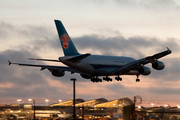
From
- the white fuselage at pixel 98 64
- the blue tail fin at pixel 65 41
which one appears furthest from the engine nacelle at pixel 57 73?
the blue tail fin at pixel 65 41

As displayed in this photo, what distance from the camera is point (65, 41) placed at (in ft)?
180

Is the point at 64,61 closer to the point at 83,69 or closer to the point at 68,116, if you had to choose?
the point at 83,69

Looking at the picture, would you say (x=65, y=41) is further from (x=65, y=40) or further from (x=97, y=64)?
(x=97, y=64)

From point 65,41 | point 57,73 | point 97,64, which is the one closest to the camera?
point 65,41

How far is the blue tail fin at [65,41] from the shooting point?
54.5m

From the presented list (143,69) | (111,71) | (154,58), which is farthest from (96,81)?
(154,58)

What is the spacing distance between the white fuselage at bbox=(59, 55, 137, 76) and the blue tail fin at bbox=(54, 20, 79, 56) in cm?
190

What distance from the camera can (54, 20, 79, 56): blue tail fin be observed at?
54.5 meters

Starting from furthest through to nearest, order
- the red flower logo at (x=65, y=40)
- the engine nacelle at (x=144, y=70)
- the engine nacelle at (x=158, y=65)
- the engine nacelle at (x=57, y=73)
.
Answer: the engine nacelle at (x=144, y=70) < the engine nacelle at (x=57, y=73) < the engine nacelle at (x=158, y=65) < the red flower logo at (x=65, y=40)

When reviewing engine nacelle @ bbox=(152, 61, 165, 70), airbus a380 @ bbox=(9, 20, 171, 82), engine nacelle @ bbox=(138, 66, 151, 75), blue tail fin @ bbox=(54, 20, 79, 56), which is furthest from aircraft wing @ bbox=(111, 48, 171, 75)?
blue tail fin @ bbox=(54, 20, 79, 56)

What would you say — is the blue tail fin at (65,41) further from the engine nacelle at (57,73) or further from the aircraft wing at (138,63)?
the aircraft wing at (138,63)

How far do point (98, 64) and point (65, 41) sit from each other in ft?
23.5

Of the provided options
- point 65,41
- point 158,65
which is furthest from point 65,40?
point 158,65

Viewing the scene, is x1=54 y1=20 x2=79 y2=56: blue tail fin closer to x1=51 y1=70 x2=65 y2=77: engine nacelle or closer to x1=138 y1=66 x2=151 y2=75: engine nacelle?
x1=51 y1=70 x2=65 y2=77: engine nacelle
